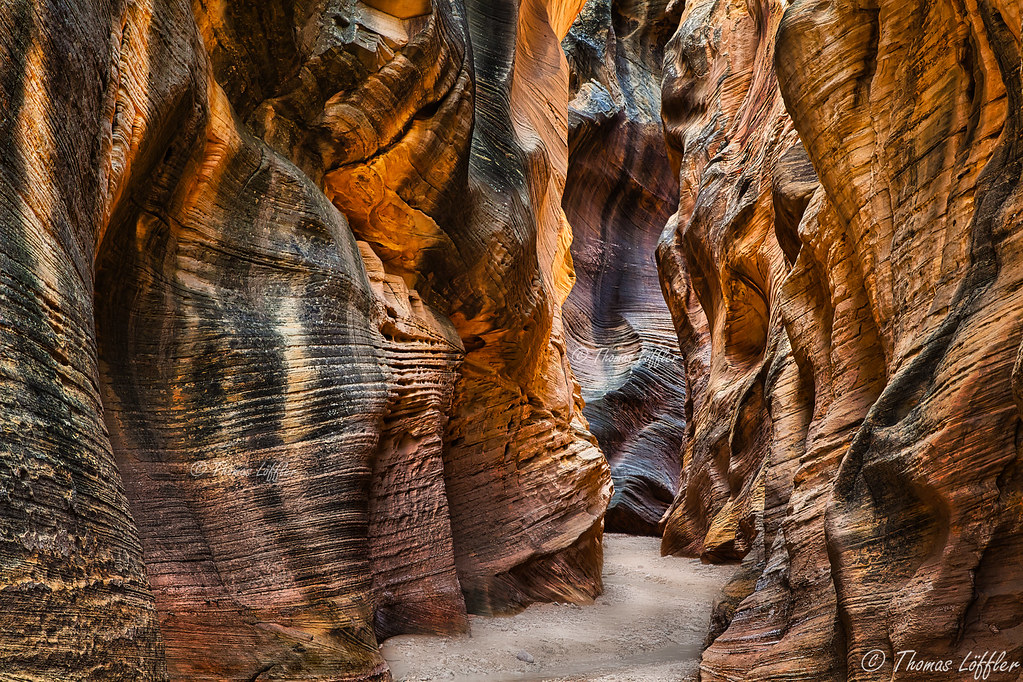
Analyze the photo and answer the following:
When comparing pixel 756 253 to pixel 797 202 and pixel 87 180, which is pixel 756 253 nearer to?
pixel 797 202

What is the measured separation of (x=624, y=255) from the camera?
21609 mm

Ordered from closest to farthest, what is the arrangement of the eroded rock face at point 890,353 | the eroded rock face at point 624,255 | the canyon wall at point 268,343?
the canyon wall at point 268,343 → the eroded rock face at point 890,353 → the eroded rock face at point 624,255

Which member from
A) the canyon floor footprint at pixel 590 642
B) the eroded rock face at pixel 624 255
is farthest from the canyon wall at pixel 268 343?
the eroded rock face at pixel 624 255

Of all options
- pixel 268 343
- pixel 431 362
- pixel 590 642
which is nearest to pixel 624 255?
pixel 431 362

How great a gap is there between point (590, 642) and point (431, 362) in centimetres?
284

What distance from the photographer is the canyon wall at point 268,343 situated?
307 centimetres

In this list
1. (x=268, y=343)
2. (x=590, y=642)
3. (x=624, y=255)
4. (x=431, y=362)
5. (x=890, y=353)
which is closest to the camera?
(x=890, y=353)

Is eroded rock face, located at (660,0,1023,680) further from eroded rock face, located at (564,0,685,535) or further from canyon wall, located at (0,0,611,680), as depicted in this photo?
eroded rock face, located at (564,0,685,535)

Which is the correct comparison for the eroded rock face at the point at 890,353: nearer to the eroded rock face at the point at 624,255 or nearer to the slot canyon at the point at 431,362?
the slot canyon at the point at 431,362

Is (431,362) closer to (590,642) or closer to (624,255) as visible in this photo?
(590,642)

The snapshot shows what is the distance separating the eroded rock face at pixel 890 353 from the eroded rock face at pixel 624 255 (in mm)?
9043

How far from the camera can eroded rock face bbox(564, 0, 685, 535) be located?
1814 cm

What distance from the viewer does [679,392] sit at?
19156mm

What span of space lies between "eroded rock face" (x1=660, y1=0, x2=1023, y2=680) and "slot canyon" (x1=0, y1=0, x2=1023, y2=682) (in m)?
0.02
